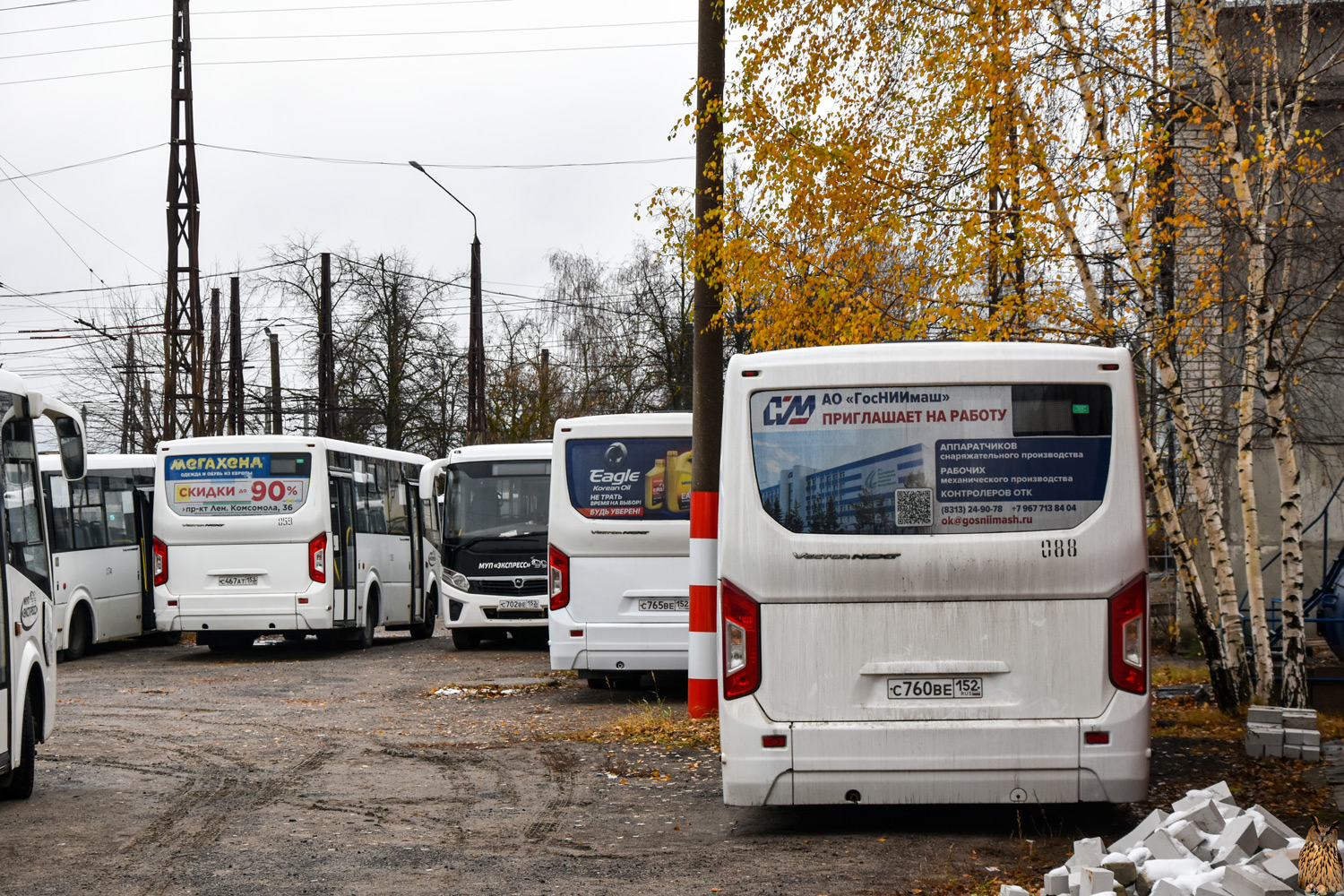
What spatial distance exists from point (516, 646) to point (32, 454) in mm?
13927

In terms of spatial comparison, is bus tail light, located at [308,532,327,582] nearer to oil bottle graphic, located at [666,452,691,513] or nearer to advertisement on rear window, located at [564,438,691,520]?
advertisement on rear window, located at [564,438,691,520]

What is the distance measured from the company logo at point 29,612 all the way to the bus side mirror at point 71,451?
0.79 m

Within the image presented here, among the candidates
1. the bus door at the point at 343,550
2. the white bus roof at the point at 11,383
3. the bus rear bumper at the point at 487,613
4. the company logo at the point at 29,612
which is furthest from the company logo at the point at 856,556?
the bus door at the point at 343,550

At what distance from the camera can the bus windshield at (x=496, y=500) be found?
2144 cm

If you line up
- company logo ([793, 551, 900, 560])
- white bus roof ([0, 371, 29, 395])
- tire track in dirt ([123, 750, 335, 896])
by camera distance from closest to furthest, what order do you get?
tire track in dirt ([123, 750, 335, 896])
company logo ([793, 551, 900, 560])
white bus roof ([0, 371, 29, 395])

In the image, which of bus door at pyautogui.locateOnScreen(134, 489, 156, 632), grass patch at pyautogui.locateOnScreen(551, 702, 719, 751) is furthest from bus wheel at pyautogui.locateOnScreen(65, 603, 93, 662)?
grass patch at pyautogui.locateOnScreen(551, 702, 719, 751)

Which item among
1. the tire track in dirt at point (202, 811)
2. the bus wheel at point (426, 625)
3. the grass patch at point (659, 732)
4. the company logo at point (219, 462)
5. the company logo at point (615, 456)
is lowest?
the bus wheel at point (426, 625)

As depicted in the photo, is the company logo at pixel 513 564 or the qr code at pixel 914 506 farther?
the company logo at pixel 513 564

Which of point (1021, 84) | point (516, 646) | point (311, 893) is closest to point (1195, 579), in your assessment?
point (1021, 84)

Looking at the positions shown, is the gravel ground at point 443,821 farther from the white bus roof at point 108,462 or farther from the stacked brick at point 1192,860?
the white bus roof at point 108,462

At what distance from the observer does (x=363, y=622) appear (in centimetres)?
2298

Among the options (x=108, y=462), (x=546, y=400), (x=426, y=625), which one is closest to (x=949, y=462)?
(x=108, y=462)

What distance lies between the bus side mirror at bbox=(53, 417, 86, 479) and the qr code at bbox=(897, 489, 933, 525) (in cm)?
525

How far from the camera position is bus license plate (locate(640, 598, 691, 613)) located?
1435cm
